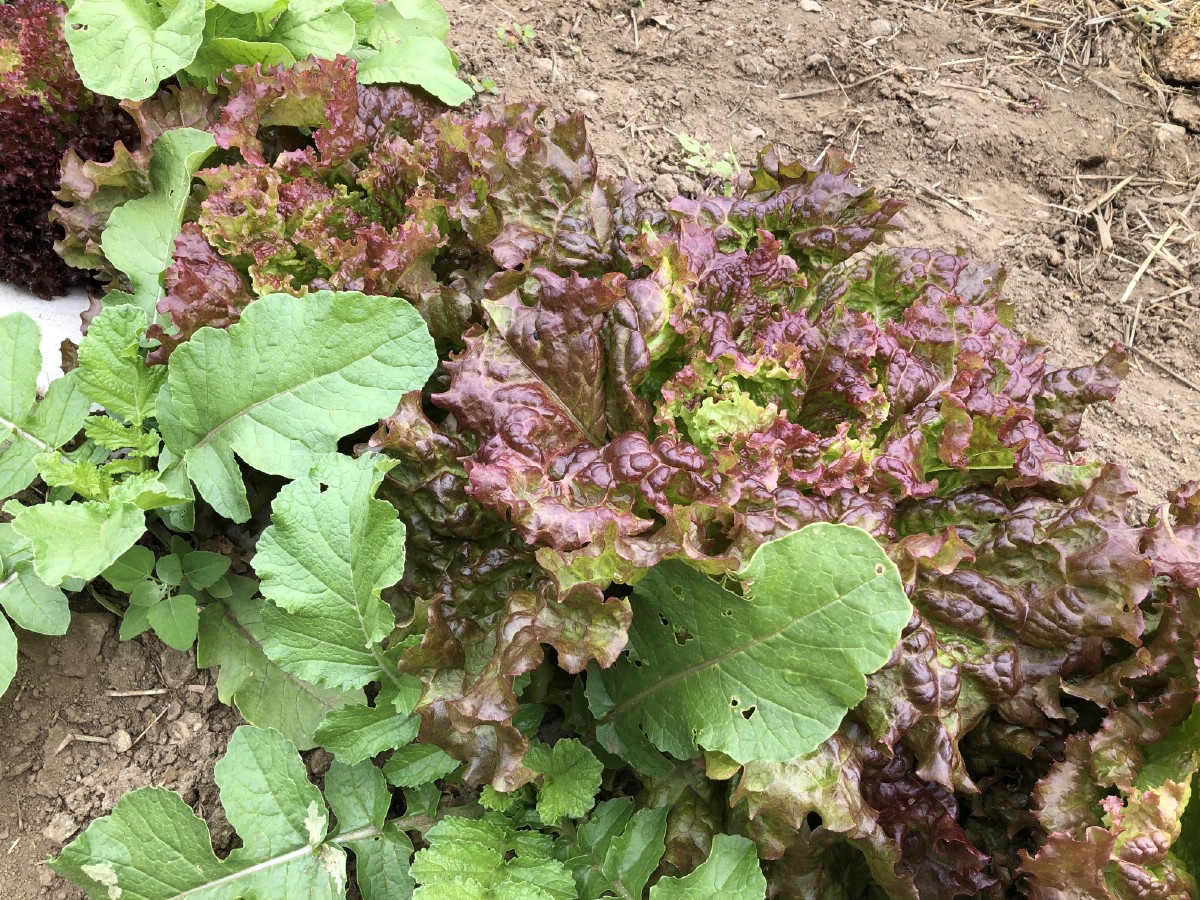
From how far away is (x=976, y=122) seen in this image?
12.5ft

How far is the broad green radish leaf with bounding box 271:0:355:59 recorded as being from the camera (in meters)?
2.77

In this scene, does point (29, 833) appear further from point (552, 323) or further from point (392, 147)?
point (392, 147)

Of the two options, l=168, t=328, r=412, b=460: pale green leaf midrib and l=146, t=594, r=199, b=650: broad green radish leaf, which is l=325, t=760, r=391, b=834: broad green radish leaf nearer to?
l=146, t=594, r=199, b=650: broad green radish leaf

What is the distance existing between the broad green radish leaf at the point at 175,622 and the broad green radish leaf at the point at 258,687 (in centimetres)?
9

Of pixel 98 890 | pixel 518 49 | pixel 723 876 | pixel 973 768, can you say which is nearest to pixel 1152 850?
pixel 973 768

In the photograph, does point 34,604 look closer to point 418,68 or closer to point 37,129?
point 37,129

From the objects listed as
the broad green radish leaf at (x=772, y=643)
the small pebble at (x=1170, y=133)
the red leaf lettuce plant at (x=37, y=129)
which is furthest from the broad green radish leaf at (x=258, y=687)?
the small pebble at (x=1170, y=133)

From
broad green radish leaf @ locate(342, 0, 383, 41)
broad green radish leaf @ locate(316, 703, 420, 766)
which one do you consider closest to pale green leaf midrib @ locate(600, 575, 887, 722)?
broad green radish leaf @ locate(316, 703, 420, 766)

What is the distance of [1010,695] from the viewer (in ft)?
5.85

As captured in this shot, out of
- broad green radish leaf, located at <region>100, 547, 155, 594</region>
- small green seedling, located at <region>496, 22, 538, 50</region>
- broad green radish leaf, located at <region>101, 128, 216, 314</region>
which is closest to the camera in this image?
broad green radish leaf, located at <region>100, 547, 155, 594</region>

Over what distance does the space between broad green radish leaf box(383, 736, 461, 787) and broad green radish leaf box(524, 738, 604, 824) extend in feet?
0.64

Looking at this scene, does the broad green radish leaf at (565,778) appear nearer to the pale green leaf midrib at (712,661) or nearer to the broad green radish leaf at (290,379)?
the pale green leaf midrib at (712,661)

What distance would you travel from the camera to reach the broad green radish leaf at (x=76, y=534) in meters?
1.78

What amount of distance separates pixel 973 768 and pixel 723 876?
681 mm
